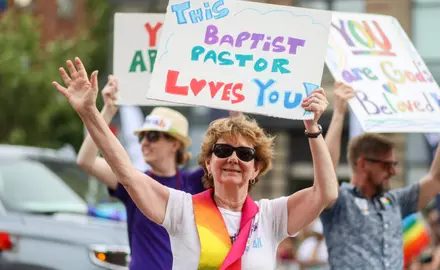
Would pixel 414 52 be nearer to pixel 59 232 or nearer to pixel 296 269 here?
pixel 59 232

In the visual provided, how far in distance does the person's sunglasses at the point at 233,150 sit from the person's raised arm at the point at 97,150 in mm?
1251

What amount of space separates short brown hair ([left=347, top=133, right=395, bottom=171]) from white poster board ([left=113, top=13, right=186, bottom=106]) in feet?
4.26

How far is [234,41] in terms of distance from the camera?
4566 millimetres

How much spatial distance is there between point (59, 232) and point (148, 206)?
3.18 m

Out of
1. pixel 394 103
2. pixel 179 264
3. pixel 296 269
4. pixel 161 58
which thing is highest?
pixel 161 58

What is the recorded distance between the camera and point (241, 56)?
4.53 meters

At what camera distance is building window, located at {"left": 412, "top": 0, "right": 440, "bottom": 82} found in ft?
68.2

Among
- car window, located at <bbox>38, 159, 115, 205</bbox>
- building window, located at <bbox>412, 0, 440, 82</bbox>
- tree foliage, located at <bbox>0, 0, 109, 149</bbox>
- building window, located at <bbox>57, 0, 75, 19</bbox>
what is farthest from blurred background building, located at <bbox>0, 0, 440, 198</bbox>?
car window, located at <bbox>38, 159, 115, 205</bbox>

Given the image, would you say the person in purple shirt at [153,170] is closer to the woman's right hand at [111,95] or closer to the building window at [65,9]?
the woman's right hand at [111,95]

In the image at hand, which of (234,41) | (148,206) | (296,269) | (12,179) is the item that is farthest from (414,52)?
(296,269)

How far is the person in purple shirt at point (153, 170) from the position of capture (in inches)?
213

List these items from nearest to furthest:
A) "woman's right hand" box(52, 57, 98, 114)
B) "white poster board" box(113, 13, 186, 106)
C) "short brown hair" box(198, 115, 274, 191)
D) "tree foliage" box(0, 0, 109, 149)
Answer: "woman's right hand" box(52, 57, 98, 114), "short brown hair" box(198, 115, 274, 191), "white poster board" box(113, 13, 186, 106), "tree foliage" box(0, 0, 109, 149)

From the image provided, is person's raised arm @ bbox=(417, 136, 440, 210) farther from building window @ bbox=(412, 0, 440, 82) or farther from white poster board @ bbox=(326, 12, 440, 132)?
building window @ bbox=(412, 0, 440, 82)

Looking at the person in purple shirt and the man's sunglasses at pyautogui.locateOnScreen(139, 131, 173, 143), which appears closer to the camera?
the person in purple shirt
